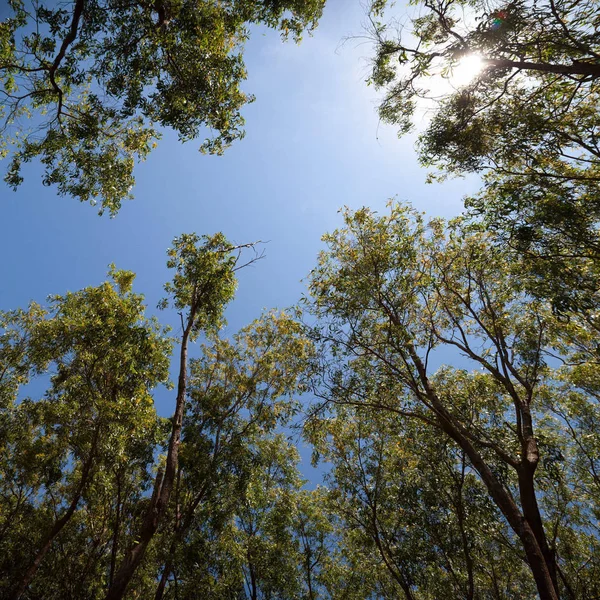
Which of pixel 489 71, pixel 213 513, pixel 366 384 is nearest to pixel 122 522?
pixel 213 513

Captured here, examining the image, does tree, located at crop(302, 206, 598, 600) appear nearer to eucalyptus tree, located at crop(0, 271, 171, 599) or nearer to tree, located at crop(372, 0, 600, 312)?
tree, located at crop(372, 0, 600, 312)

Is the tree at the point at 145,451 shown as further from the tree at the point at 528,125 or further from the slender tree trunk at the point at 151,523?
the tree at the point at 528,125

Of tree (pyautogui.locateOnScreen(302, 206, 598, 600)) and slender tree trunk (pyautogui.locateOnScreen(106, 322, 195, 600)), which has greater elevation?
tree (pyautogui.locateOnScreen(302, 206, 598, 600))

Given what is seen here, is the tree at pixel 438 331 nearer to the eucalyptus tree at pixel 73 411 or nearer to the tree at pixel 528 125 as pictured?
the tree at pixel 528 125

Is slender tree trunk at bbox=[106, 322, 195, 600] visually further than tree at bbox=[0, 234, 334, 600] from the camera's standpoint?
No

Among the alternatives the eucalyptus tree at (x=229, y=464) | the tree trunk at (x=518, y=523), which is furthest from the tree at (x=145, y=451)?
the tree trunk at (x=518, y=523)

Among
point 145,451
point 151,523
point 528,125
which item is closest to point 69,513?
point 145,451

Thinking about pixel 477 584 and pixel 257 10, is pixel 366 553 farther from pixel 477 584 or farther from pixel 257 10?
pixel 257 10

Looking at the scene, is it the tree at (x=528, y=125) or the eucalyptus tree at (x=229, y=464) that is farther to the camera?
the eucalyptus tree at (x=229, y=464)

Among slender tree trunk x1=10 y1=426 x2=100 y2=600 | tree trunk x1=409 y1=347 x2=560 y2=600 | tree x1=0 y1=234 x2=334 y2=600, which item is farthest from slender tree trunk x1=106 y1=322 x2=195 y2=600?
tree trunk x1=409 y1=347 x2=560 y2=600

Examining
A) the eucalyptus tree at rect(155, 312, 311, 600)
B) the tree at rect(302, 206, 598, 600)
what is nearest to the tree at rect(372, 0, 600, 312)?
the tree at rect(302, 206, 598, 600)

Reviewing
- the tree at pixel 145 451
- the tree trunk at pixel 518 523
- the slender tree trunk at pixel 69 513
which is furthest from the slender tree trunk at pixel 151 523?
the tree trunk at pixel 518 523

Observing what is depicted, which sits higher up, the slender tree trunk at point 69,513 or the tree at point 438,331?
the tree at point 438,331

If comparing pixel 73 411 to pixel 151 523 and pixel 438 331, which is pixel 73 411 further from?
pixel 438 331
